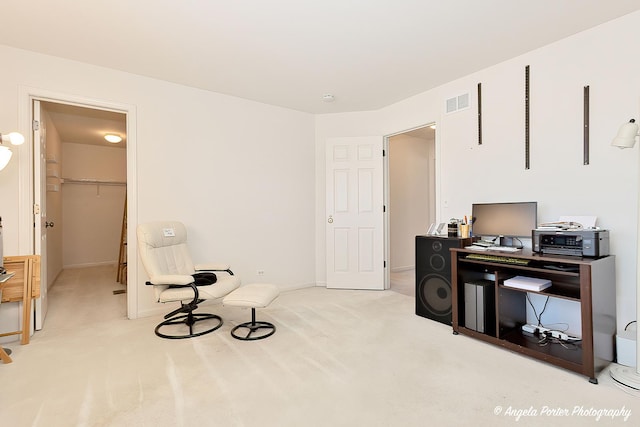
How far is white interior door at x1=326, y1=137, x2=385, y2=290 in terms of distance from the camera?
4539mm

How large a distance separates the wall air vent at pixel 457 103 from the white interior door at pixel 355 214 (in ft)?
3.61

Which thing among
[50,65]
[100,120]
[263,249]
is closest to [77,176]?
[100,120]

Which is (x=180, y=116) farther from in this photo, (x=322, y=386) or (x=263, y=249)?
(x=322, y=386)

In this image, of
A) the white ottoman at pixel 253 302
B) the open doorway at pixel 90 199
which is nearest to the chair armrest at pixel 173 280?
the white ottoman at pixel 253 302

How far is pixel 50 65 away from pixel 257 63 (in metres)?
1.96

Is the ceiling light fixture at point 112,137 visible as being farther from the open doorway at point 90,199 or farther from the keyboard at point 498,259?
the keyboard at point 498,259

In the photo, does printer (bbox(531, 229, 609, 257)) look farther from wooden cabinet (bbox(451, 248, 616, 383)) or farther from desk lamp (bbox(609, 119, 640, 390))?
desk lamp (bbox(609, 119, 640, 390))

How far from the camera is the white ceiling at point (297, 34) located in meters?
2.28

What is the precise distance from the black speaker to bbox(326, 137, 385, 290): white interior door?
1.17 m

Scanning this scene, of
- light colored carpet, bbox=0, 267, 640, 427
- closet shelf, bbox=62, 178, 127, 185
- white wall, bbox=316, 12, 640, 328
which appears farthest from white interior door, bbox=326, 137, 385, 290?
closet shelf, bbox=62, 178, 127, 185

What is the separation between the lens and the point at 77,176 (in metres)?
6.44

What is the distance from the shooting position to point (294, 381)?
2.07 metres

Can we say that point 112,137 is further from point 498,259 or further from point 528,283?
point 528,283

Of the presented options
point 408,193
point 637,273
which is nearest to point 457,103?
point 637,273
